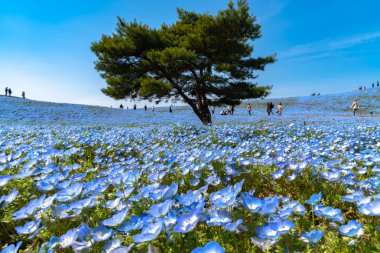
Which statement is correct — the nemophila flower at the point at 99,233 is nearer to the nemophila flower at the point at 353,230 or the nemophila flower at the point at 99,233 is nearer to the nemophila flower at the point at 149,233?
the nemophila flower at the point at 149,233

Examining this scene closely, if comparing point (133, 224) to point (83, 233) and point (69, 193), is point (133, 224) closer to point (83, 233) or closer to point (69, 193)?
point (83, 233)

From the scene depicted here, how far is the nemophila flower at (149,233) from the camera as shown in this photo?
1.31m

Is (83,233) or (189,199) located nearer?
(83,233)

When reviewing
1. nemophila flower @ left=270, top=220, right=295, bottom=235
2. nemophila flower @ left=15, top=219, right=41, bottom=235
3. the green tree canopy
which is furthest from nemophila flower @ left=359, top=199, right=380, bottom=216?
the green tree canopy

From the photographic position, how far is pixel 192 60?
13.7 meters

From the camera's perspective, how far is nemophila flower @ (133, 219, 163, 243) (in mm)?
1315

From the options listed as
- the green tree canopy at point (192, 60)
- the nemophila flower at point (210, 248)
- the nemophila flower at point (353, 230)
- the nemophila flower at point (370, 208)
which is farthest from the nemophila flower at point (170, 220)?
the green tree canopy at point (192, 60)

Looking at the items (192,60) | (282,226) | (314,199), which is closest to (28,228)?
(282,226)

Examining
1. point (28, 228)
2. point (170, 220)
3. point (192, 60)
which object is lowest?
point (28, 228)

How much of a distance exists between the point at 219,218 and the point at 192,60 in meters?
12.6

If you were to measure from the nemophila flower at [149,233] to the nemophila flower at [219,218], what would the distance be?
0.89 ft

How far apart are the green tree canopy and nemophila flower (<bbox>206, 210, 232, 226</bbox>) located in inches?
489

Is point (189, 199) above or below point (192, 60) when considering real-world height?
below

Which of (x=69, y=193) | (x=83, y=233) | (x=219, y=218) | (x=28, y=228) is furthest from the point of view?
(x=69, y=193)
